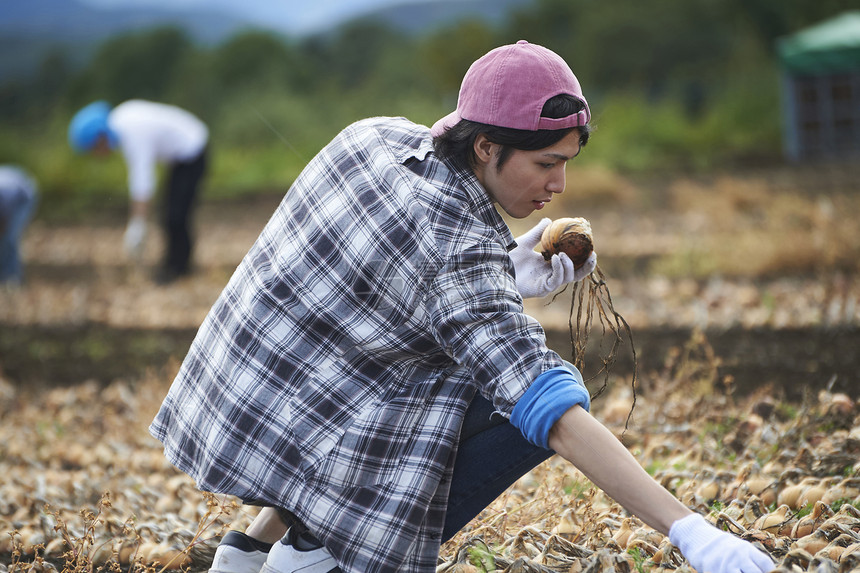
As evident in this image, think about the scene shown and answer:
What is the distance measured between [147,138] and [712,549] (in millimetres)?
5594

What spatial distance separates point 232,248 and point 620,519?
6.88 m

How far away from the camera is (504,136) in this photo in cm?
170

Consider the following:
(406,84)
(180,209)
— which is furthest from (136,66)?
(180,209)

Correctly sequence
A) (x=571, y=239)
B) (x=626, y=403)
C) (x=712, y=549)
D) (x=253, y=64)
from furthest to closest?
(x=253, y=64)
(x=626, y=403)
(x=571, y=239)
(x=712, y=549)

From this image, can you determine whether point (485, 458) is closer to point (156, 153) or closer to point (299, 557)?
point (299, 557)

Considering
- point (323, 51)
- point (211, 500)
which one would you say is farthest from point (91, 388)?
point (323, 51)

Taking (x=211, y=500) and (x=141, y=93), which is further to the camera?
(x=141, y=93)

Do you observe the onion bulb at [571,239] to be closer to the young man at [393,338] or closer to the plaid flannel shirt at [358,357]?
the young man at [393,338]

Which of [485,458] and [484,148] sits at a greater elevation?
[484,148]

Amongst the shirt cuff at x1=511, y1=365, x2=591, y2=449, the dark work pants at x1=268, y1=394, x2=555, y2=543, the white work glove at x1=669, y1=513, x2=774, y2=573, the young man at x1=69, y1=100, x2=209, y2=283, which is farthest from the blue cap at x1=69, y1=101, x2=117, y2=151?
the white work glove at x1=669, y1=513, x2=774, y2=573

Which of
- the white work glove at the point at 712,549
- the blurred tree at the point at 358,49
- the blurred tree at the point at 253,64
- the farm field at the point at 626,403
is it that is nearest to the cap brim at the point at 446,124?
the farm field at the point at 626,403

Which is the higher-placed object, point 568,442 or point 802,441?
point 568,442

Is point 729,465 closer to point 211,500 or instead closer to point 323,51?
point 211,500

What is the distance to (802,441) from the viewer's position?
→ 8.73ft
